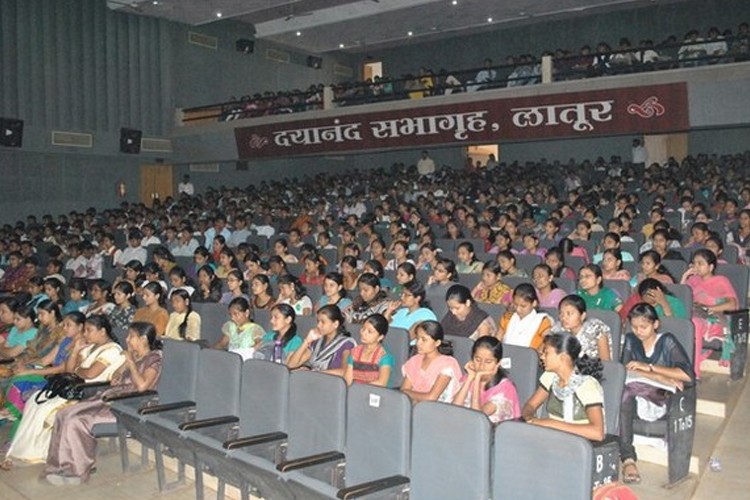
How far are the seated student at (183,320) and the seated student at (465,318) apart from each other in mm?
2004

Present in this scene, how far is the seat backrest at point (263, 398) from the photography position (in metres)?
3.63

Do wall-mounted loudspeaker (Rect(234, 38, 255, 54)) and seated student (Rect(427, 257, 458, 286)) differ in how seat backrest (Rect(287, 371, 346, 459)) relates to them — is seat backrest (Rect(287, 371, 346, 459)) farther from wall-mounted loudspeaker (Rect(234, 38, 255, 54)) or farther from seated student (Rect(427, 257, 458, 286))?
wall-mounted loudspeaker (Rect(234, 38, 255, 54))

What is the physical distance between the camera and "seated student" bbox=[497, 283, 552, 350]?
14.5 feet

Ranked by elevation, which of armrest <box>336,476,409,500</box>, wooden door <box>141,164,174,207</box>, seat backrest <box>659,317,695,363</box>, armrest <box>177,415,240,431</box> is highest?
wooden door <box>141,164,174,207</box>

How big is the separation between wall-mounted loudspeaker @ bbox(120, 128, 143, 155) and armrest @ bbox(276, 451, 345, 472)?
1439 cm

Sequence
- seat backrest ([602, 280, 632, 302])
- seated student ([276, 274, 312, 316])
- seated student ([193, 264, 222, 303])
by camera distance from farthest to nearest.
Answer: seated student ([193, 264, 222, 303]), seated student ([276, 274, 312, 316]), seat backrest ([602, 280, 632, 302])

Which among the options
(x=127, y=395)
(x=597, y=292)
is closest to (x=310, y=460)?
(x=127, y=395)

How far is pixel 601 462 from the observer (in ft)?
9.33

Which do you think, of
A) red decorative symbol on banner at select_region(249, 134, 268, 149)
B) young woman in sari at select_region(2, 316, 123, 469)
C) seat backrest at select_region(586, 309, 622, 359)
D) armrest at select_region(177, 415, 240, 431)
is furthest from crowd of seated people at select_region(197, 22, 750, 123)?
armrest at select_region(177, 415, 240, 431)

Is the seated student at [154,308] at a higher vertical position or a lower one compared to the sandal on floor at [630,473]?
higher

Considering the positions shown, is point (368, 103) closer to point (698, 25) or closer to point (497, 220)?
point (497, 220)

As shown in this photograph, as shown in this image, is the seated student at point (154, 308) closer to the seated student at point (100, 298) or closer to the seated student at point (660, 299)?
the seated student at point (100, 298)

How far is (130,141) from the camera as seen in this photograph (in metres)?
16.3

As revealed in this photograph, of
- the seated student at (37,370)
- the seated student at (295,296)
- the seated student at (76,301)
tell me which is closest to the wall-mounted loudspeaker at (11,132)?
the seated student at (76,301)
